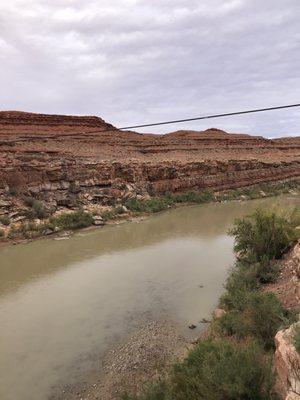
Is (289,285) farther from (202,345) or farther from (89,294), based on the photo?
(89,294)

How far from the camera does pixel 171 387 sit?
5.23 meters

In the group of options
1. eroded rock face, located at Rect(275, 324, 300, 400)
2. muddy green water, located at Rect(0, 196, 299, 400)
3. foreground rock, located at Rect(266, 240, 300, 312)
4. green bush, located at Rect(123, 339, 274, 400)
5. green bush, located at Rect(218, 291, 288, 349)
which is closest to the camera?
eroded rock face, located at Rect(275, 324, 300, 400)

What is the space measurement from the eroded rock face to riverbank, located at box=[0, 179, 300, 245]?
14.8m

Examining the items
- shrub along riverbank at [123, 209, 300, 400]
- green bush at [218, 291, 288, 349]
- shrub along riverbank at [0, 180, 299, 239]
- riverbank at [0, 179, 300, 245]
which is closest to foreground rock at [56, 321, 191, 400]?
shrub along riverbank at [123, 209, 300, 400]

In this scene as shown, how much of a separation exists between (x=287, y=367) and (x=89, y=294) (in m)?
7.27

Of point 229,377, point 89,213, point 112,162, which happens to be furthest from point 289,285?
point 112,162

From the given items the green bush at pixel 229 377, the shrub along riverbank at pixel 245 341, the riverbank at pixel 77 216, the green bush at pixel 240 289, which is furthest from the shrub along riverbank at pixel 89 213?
the green bush at pixel 229 377

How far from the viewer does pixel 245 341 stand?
618 cm

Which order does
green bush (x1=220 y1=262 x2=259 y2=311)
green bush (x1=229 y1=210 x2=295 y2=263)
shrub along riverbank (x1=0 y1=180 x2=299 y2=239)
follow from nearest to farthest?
green bush (x1=220 y1=262 x2=259 y2=311) → green bush (x1=229 y1=210 x2=295 y2=263) → shrub along riverbank (x1=0 y1=180 x2=299 y2=239)

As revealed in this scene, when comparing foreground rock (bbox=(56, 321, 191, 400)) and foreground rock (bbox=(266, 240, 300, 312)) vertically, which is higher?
foreground rock (bbox=(266, 240, 300, 312))

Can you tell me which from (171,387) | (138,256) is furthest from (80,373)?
(138,256)

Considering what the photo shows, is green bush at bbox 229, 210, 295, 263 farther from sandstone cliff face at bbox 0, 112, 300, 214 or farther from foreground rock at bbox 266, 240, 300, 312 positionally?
sandstone cliff face at bbox 0, 112, 300, 214

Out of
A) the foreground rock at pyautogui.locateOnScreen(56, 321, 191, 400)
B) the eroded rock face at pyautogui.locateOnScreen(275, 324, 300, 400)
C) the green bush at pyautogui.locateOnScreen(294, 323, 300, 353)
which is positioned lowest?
the foreground rock at pyautogui.locateOnScreen(56, 321, 191, 400)

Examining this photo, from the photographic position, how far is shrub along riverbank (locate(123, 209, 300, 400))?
4652 mm
